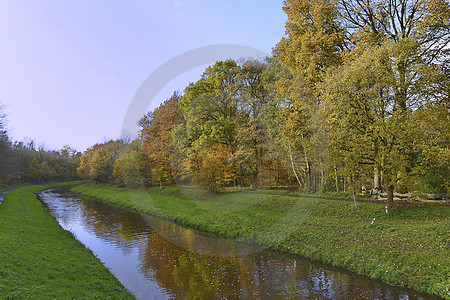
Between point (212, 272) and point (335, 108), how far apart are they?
1186 centimetres

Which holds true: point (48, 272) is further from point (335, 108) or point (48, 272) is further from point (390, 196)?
point (390, 196)


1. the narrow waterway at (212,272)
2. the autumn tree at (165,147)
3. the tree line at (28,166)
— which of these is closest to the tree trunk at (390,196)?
the narrow waterway at (212,272)

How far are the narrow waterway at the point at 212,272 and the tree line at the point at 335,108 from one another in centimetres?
756

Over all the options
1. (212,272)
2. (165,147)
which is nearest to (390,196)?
(212,272)

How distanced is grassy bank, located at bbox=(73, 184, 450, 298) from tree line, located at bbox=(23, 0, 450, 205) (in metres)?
2.03

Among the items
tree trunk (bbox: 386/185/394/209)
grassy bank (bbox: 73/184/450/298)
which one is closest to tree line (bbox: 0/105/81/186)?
grassy bank (bbox: 73/184/450/298)

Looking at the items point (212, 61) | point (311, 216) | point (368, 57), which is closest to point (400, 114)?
point (368, 57)

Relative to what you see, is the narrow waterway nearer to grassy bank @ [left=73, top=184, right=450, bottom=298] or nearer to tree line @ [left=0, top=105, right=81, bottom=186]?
grassy bank @ [left=73, top=184, right=450, bottom=298]

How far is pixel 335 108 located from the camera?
1738 cm

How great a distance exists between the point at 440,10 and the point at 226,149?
22.5 m

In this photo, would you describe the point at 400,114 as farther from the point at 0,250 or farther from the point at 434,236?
the point at 0,250

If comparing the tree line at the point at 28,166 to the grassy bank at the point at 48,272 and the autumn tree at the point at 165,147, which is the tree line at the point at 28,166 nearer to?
the autumn tree at the point at 165,147

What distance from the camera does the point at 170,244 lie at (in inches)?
733

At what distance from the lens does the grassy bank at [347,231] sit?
11.6m
